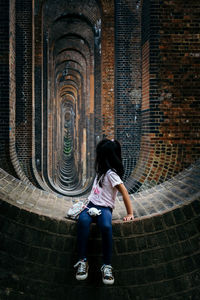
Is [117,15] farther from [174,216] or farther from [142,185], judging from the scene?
[174,216]

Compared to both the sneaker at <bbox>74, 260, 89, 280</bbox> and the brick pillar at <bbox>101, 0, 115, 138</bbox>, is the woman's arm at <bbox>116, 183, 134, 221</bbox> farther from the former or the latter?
the brick pillar at <bbox>101, 0, 115, 138</bbox>

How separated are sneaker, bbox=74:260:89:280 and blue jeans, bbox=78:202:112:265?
0.17 ft

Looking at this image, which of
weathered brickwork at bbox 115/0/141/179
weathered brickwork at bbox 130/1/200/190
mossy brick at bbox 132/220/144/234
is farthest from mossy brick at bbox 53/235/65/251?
weathered brickwork at bbox 115/0/141/179

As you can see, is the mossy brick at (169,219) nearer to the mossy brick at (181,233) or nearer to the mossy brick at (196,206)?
the mossy brick at (181,233)

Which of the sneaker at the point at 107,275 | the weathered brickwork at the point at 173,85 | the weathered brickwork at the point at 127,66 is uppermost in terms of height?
the weathered brickwork at the point at 127,66

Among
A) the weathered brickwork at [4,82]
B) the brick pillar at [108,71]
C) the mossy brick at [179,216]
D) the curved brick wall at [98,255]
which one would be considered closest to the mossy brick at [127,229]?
the curved brick wall at [98,255]

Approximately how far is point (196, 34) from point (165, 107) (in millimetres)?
1462

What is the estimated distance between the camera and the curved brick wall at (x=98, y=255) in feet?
10.1

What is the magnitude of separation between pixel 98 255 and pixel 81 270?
34 cm

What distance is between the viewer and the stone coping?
3421 mm

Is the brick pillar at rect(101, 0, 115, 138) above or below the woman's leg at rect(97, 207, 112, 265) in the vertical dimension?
above

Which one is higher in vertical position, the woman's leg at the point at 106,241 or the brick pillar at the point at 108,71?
the brick pillar at the point at 108,71

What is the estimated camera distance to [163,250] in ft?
10.5

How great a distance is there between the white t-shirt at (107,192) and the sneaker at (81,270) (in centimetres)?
57
